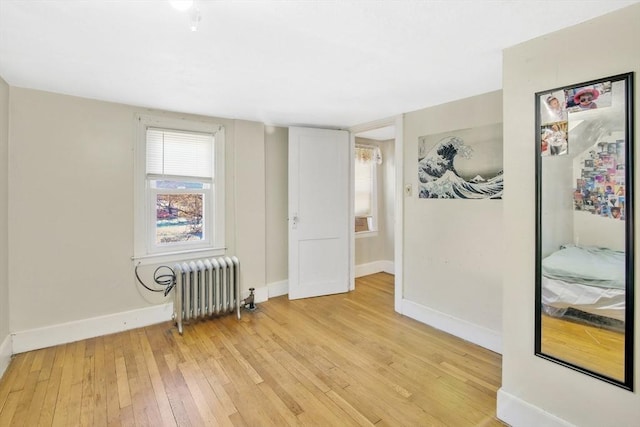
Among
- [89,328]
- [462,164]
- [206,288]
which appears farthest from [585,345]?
[89,328]

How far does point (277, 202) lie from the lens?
418cm

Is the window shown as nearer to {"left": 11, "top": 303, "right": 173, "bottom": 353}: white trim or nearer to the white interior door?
the white interior door

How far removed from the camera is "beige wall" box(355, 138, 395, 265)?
5320 mm

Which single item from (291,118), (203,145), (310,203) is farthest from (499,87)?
(203,145)

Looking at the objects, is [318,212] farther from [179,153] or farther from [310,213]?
[179,153]

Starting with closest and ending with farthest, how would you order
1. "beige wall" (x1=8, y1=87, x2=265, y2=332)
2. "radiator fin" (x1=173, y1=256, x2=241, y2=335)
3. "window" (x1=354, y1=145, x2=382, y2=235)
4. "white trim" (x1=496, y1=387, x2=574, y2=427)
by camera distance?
"white trim" (x1=496, y1=387, x2=574, y2=427), "beige wall" (x1=8, y1=87, x2=265, y2=332), "radiator fin" (x1=173, y1=256, x2=241, y2=335), "window" (x1=354, y1=145, x2=382, y2=235)

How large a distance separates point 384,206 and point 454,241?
7.91ft

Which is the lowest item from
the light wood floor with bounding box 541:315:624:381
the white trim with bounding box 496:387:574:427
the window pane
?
the white trim with bounding box 496:387:574:427

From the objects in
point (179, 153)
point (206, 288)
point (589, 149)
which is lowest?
point (206, 288)

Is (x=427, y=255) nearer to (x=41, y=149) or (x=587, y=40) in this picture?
(x=587, y=40)

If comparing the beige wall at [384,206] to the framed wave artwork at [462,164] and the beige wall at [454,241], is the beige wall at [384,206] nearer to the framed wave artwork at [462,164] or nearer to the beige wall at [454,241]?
the beige wall at [454,241]

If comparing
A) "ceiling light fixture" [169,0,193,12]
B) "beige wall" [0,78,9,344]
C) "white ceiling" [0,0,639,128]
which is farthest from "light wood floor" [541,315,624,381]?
"beige wall" [0,78,9,344]

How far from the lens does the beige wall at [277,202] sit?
411 centimetres

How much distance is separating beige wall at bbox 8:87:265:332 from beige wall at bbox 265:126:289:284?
129cm
